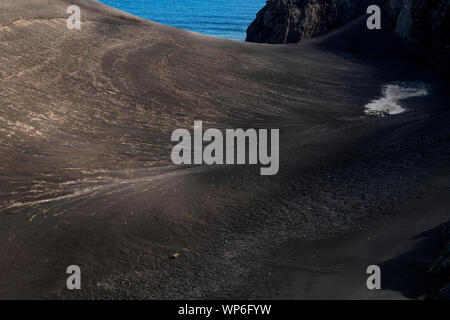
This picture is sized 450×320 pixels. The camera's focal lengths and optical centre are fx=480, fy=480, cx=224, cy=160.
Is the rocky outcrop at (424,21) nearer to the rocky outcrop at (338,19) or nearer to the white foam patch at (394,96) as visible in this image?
the rocky outcrop at (338,19)

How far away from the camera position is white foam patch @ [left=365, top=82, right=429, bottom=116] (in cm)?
1116

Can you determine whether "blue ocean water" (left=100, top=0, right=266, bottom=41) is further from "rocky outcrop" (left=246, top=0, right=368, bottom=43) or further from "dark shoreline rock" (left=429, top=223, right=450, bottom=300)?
"dark shoreline rock" (left=429, top=223, right=450, bottom=300)

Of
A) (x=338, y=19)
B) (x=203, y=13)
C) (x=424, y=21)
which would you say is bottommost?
(x=424, y=21)

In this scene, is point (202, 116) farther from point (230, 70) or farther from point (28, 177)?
point (28, 177)

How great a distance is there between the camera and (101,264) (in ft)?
18.1

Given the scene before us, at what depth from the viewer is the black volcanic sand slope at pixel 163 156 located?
18.3 feet

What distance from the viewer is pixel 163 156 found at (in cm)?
820

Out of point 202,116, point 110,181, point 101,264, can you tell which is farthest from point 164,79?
point 101,264

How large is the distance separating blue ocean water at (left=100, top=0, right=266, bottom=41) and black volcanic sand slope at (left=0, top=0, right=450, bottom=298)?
20946 mm

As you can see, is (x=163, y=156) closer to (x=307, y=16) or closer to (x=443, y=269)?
(x=443, y=269)

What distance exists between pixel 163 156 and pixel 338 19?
13.1 m

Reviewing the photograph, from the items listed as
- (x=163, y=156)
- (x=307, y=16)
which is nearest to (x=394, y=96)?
(x=163, y=156)

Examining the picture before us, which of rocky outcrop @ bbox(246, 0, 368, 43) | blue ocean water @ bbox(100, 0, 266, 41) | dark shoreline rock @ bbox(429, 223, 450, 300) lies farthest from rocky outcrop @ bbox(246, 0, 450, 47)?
blue ocean water @ bbox(100, 0, 266, 41)

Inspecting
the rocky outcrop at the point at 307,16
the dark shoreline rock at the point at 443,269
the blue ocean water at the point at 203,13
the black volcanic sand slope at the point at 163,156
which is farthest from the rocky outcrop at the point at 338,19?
the blue ocean water at the point at 203,13
